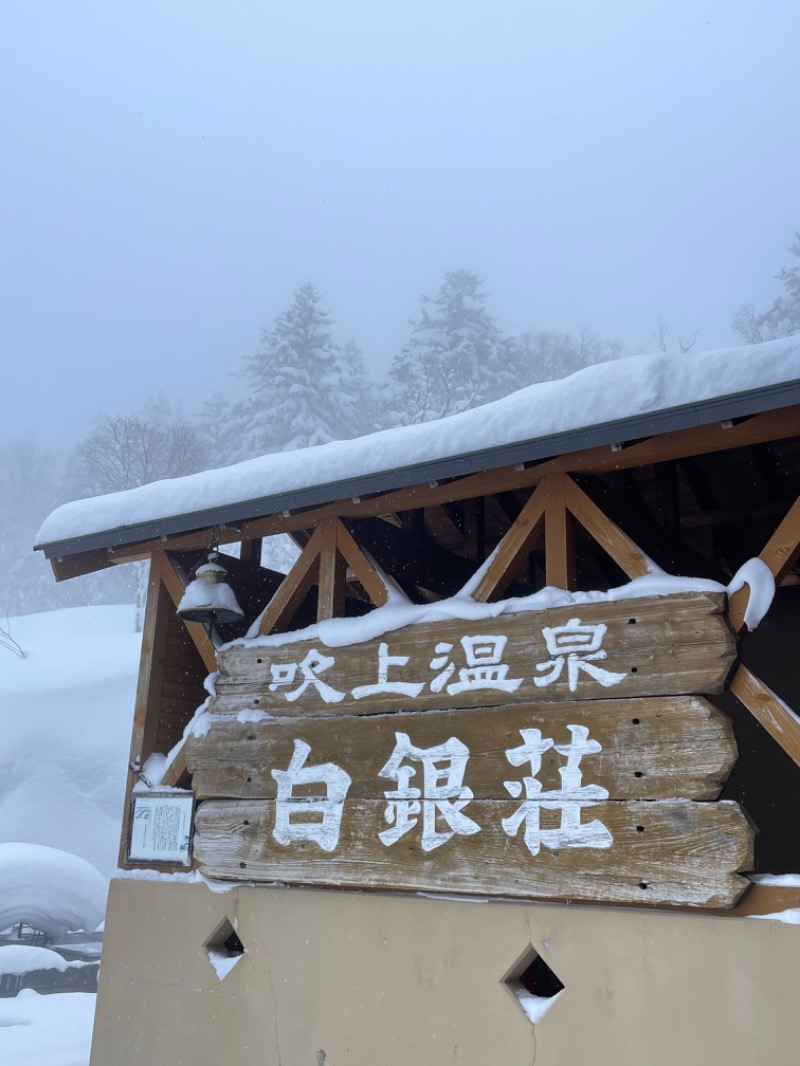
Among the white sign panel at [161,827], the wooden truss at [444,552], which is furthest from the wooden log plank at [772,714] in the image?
the white sign panel at [161,827]

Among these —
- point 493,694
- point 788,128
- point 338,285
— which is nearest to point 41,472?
point 338,285

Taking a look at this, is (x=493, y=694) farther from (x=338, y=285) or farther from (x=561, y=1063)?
(x=338, y=285)

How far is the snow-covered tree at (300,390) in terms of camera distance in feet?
137

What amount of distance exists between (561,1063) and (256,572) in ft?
13.3

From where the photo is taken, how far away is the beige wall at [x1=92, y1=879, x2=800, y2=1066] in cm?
416

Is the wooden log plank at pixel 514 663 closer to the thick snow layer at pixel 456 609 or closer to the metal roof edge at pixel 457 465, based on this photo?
the thick snow layer at pixel 456 609

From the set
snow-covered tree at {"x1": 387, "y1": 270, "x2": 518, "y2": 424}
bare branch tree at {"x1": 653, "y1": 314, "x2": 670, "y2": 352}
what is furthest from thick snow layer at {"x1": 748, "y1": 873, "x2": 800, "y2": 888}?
bare branch tree at {"x1": 653, "y1": 314, "x2": 670, "y2": 352}

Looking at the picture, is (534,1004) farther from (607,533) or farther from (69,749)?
(69,749)

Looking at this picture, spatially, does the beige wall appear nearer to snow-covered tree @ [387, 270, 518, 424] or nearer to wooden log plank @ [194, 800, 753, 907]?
wooden log plank @ [194, 800, 753, 907]

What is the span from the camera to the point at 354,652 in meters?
5.70

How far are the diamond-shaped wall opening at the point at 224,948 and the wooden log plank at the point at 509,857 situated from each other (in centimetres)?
32

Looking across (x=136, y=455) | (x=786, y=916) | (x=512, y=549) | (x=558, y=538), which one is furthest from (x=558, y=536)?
(x=136, y=455)

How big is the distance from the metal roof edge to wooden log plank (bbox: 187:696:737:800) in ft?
4.11

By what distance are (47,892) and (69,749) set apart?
11.5 meters
